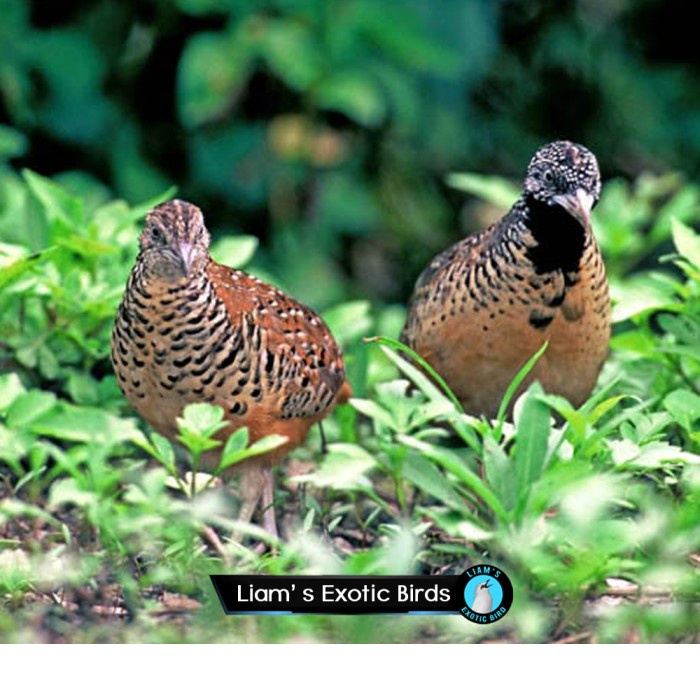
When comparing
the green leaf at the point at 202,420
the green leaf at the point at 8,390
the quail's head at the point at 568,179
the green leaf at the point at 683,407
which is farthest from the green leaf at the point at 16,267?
the green leaf at the point at 683,407

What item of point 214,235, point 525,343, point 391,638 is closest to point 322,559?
point 391,638

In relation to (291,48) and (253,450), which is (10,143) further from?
(253,450)

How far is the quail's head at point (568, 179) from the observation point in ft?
11.7

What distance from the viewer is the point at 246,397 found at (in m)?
3.52

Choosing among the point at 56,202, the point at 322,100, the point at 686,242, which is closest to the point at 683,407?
the point at 686,242

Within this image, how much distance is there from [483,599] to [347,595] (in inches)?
10.0

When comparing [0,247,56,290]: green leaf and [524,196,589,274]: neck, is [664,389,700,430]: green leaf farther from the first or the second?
[0,247,56,290]: green leaf

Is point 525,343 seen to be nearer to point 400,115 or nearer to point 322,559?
point 322,559

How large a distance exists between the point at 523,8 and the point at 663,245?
0.83 meters

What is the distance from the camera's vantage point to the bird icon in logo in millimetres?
3307

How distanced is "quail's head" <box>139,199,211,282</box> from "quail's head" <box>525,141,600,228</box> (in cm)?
72

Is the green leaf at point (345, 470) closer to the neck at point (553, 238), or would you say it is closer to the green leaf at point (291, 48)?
the neck at point (553, 238)

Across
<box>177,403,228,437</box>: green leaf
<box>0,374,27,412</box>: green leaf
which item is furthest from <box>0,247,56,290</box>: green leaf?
<box>177,403,228,437</box>: green leaf

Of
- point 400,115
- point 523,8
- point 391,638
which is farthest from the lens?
point 400,115
